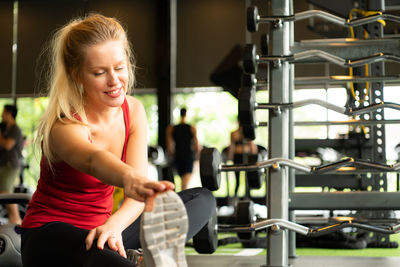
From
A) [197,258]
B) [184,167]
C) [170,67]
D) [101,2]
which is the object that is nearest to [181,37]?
[170,67]

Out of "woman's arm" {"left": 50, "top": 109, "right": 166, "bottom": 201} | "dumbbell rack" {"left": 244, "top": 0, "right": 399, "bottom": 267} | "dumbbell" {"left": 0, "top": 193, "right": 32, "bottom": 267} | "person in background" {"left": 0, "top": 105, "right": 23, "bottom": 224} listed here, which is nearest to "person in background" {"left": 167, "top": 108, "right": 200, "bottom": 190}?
"person in background" {"left": 0, "top": 105, "right": 23, "bottom": 224}

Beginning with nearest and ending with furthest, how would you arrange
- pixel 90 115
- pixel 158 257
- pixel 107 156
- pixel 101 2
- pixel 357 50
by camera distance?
pixel 158 257 → pixel 107 156 → pixel 90 115 → pixel 357 50 → pixel 101 2

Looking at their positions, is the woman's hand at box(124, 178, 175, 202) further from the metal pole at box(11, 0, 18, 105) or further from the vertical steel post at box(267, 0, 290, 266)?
the metal pole at box(11, 0, 18, 105)

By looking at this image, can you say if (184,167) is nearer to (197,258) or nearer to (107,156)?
(197,258)

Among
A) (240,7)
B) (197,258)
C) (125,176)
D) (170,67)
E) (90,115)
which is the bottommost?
(197,258)

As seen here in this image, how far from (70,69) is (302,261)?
4.86 feet

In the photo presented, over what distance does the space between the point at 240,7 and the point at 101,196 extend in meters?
7.90

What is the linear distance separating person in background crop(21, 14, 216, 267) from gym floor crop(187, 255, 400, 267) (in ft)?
2.73

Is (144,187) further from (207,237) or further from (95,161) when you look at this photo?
(207,237)

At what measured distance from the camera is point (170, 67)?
9031mm

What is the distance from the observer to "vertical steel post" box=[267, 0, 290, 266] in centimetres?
198

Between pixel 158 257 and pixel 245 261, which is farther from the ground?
pixel 158 257

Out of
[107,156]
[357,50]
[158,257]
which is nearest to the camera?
[158,257]

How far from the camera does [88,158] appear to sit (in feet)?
3.90
